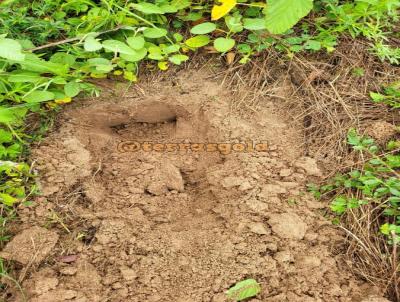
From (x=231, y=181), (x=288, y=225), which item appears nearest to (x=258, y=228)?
(x=288, y=225)

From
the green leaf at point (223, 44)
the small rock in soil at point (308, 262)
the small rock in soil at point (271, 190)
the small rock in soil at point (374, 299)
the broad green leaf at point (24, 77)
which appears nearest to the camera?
the small rock in soil at point (374, 299)

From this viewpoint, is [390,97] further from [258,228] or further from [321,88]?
[258,228]

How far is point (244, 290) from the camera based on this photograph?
141 cm

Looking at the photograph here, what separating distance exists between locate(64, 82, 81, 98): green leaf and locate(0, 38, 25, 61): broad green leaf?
0.32 m

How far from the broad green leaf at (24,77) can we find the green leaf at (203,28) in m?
0.74

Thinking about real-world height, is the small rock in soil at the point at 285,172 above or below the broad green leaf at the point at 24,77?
below

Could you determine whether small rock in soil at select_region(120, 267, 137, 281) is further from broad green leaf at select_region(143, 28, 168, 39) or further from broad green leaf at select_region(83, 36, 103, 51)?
broad green leaf at select_region(143, 28, 168, 39)

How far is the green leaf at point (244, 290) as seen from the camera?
4.58ft

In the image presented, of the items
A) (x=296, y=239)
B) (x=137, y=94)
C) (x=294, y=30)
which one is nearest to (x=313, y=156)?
(x=296, y=239)

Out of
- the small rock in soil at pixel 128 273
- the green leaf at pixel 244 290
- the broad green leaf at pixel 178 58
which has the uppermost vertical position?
the broad green leaf at pixel 178 58

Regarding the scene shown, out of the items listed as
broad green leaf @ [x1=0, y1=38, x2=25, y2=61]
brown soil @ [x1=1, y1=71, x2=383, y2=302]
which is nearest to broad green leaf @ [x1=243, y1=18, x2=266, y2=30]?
brown soil @ [x1=1, y1=71, x2=383, y2=302]

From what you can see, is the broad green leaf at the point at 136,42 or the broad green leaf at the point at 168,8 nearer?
the broad green leaf at the point at 136,42

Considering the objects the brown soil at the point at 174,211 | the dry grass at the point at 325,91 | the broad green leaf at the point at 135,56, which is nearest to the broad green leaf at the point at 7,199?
the brown soil at the point at 174,211

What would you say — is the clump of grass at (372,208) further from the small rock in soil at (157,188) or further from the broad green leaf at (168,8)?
the broad green leaf at (168,8)
